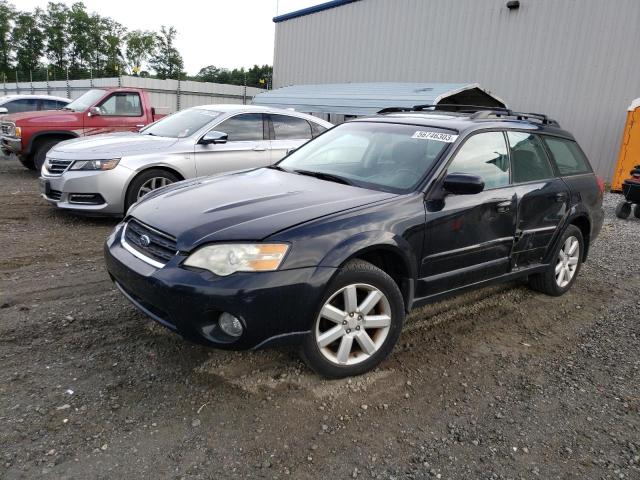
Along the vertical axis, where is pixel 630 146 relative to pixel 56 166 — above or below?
above

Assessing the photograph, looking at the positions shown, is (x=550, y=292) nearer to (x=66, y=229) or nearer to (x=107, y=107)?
(x=66, y=229)

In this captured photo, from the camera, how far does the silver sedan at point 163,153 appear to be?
591 cm

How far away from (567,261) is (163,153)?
471 centimetres

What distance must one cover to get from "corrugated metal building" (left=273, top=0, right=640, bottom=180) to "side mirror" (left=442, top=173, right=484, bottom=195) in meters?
11.5

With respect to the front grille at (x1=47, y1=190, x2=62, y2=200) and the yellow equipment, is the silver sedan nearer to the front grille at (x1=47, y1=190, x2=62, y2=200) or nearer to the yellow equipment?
the front grille at (x1=47, y1=190, x2=62, y2=200)

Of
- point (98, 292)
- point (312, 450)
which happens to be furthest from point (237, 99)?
point (312, 450)

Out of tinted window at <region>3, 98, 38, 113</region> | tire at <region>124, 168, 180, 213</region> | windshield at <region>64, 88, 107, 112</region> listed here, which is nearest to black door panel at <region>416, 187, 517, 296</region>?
tire at <region>124, 168, 180, 213</region>

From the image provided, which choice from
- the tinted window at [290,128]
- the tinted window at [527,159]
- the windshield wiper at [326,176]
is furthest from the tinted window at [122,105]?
the tinted window at [527,159]

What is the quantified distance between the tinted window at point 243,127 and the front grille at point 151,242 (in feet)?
12.4

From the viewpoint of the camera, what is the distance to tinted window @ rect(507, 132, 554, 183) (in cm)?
396

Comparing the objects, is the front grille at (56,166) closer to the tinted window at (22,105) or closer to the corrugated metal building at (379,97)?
the corrugated metal building at (379,97)

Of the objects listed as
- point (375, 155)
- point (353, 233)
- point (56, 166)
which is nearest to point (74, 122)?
point (56, 166)

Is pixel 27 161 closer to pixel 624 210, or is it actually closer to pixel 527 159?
pixel 527 159

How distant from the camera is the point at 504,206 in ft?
12.2
